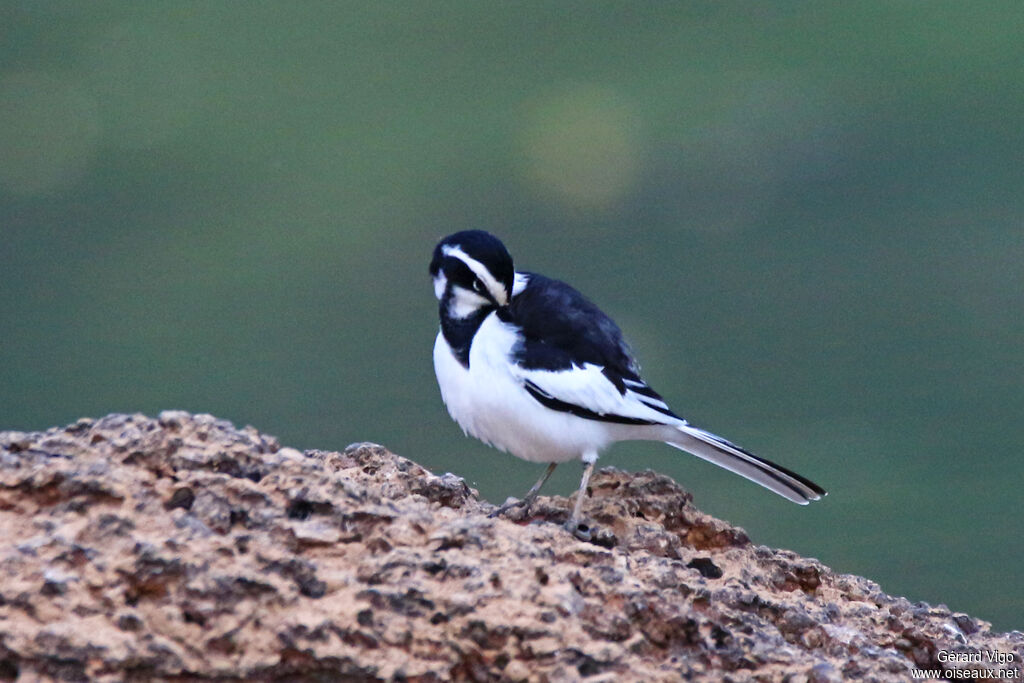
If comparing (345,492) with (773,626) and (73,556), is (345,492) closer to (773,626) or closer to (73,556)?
(73,556)

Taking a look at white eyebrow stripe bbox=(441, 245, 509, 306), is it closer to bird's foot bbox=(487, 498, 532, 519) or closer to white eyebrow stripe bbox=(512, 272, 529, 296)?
white eyebrow stripe bbox=(512, 272, 529, 296)

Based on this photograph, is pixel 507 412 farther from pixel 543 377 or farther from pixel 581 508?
pixel 581 508

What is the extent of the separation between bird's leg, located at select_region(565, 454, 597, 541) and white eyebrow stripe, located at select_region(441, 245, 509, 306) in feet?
2.77

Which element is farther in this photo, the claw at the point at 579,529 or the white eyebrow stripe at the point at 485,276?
the white eyebrow stripe at the point at 485,276

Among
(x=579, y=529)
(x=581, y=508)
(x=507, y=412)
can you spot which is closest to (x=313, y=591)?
(x=579, y=529)

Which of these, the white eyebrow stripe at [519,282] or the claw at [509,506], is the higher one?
the white eyebrow stripe at [519,282]

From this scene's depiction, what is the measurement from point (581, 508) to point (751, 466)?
40.4 inches

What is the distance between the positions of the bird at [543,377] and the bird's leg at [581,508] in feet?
0.05

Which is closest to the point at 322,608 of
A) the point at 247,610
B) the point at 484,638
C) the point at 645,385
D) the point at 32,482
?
the point at 247,610

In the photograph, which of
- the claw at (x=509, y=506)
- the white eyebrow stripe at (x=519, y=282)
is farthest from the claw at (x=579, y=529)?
the white eyebrow stripe at (x=519, y=282)

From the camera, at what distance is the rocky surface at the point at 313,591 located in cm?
397

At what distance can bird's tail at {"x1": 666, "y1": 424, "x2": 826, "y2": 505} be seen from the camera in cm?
625

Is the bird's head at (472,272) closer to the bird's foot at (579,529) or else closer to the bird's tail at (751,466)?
the bird's tail at (751,466)

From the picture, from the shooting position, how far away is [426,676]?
13.2 ft
